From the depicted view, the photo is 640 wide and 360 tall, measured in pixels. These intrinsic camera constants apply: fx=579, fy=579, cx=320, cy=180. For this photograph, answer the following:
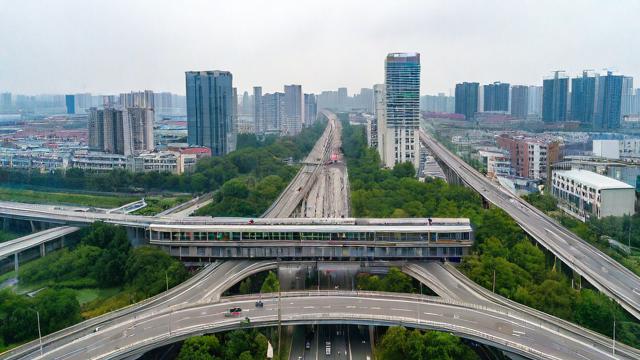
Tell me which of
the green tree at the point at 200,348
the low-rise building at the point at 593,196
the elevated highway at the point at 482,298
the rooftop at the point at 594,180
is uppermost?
the rooftop at the point at 594,180

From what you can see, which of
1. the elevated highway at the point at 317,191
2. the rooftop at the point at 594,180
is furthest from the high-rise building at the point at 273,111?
the rooftop at the point at 594,180

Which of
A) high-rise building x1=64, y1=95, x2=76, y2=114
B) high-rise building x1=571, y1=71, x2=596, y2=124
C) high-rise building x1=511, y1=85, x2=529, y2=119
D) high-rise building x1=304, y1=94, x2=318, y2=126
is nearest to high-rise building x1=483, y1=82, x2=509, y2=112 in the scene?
high-rise building x1=511, y1=85, x2=529, y2=119

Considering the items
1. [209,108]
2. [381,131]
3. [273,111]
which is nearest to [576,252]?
[381,131]

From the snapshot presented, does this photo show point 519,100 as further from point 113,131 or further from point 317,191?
point 113,131

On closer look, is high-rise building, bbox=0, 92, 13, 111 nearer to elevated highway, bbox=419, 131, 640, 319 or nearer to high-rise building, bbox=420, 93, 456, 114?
elevated highway, bbox=419, 131, 640, 319

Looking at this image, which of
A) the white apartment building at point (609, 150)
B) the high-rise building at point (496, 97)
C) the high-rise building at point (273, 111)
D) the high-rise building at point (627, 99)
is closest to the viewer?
the white apartment building at point (609, 150)

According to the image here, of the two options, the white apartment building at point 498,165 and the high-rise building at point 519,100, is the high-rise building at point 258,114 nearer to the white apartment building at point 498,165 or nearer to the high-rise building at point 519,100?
the high-rise building at point 519,100

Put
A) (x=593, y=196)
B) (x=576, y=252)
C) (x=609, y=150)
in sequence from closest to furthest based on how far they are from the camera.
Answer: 1. (x=576, y=252)
2. (x=593, y=196)
3. (x=609, y=150)
